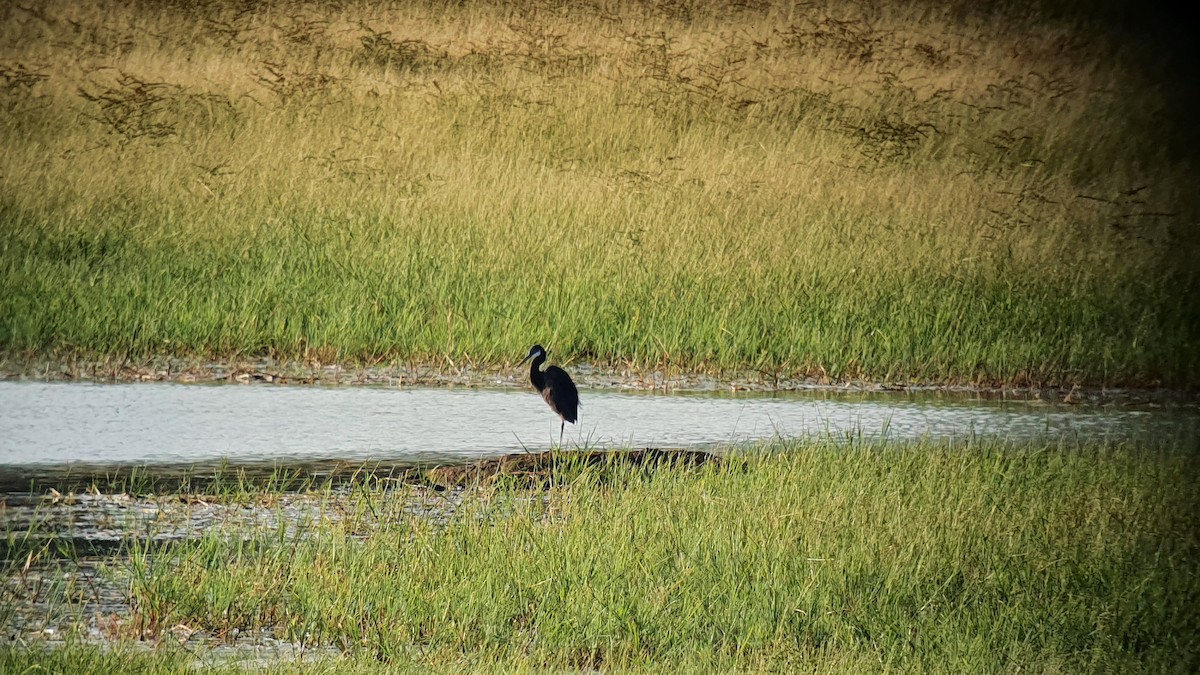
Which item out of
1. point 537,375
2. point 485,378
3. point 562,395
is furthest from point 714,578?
point 485,378

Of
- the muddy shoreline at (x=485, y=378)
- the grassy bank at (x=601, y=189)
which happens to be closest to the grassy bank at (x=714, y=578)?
the muddy shoreline at (x=485, y=378)

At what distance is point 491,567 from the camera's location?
5.16 metres

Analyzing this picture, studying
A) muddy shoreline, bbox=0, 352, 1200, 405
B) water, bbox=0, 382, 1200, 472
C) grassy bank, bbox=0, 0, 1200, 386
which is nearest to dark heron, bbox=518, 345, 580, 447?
water, bbox=0, 382, 1200, 472

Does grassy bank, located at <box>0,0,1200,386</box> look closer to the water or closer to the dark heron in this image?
the water

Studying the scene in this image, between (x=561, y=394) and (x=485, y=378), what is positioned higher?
(x=561, y=394)

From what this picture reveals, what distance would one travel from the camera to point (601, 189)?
12.6 metres

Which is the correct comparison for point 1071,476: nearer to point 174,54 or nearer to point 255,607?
point 255,607

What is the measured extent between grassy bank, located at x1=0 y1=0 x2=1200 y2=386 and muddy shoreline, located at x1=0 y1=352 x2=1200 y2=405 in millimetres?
100

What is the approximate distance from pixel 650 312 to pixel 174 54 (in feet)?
28.4

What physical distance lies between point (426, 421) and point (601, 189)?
5.14 metres

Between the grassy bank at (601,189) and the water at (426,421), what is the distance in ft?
2.13

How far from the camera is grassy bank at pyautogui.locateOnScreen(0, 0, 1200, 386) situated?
9352 millimetres

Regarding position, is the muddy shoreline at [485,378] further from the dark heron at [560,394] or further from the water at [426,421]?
the dark heron at [560,394]

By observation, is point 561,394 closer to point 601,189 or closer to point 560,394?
point 560,394
